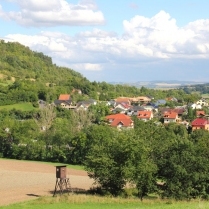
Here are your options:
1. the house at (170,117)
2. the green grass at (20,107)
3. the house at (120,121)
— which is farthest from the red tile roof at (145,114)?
the green grass at (20,107)

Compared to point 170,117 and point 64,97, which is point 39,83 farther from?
point 170,117

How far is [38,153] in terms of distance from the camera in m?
61.8

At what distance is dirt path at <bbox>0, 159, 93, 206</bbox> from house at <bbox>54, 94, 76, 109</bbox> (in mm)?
54744

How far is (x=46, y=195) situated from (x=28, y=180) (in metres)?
10.1

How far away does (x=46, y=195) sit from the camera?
34.7 metres

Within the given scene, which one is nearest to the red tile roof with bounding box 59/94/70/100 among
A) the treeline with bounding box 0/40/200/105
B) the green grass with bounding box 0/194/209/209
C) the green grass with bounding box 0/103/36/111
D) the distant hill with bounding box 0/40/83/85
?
the treeline with bounding box 0/40/200/105

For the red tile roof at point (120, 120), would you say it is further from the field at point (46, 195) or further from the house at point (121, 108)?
the field at point (46, 195)

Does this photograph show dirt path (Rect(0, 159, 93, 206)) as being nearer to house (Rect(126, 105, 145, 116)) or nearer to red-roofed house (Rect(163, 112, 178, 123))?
red-roofed house (Rect(163, 112, 178, 123))

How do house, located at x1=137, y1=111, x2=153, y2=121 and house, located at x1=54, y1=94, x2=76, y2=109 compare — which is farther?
house, located at x1=54, y1=94, x2=76, y2=109

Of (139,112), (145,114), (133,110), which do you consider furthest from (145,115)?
(133,110)

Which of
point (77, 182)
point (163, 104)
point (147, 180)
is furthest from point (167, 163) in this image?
point (163, 104)

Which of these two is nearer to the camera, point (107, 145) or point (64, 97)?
point (107, 145)

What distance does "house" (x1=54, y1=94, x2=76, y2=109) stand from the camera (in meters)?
115

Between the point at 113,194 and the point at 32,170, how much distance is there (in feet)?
65.8
